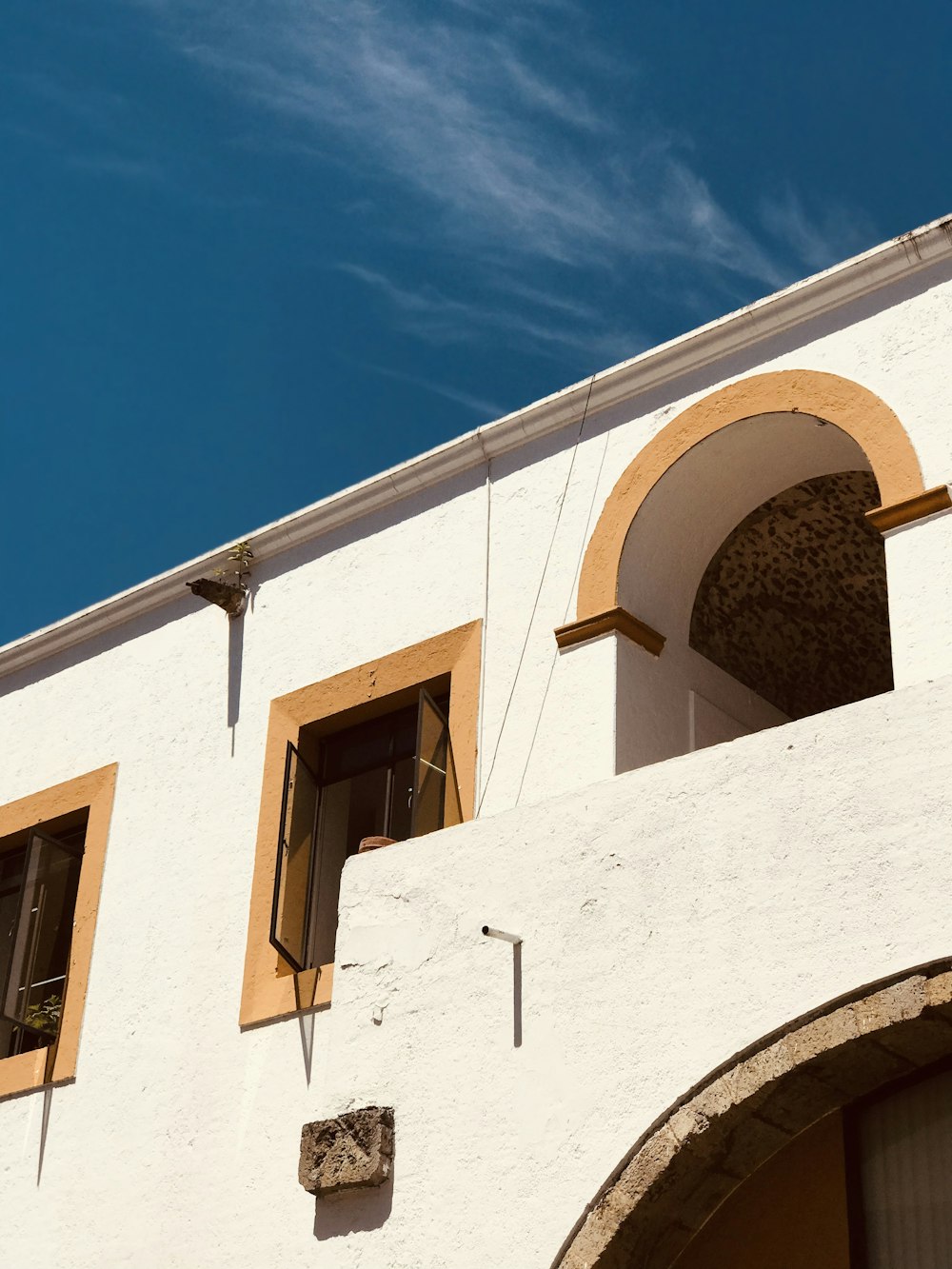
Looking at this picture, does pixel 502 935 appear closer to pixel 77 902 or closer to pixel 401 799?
pixel 401 799

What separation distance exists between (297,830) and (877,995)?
357cm

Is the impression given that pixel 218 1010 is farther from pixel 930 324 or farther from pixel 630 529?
pixel 930 324

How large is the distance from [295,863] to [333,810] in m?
0.42

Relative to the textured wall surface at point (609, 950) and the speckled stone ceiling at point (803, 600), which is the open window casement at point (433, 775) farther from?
the speckled stone ceiling at point (803, 600)

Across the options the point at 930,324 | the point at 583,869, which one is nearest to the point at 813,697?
the point at 930,324

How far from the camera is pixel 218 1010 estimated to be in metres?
8.11

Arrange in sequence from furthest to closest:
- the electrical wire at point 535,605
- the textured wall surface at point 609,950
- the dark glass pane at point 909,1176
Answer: the electrical wire at point 535,605 < the dark glass pane at point 909,1176 < the textured wall surface at point 609,950

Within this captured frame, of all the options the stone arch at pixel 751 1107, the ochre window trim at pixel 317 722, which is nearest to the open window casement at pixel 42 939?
the ochre window trim at pixel 317 722

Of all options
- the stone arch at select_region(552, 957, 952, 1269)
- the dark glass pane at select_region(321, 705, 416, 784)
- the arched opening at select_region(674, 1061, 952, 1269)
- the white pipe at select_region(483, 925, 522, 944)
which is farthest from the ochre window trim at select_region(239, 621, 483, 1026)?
the stone arch at select_region(552, 957, 952, 1269)

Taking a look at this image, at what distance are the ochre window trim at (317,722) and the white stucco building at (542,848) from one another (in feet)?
0.08

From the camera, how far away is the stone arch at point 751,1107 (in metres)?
5.43

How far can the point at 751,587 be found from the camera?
28.3ft

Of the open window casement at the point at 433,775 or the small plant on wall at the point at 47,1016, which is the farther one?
the small plant on wall at the point at 47,1016

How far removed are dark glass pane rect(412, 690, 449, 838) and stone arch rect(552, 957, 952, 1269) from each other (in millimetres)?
2034
